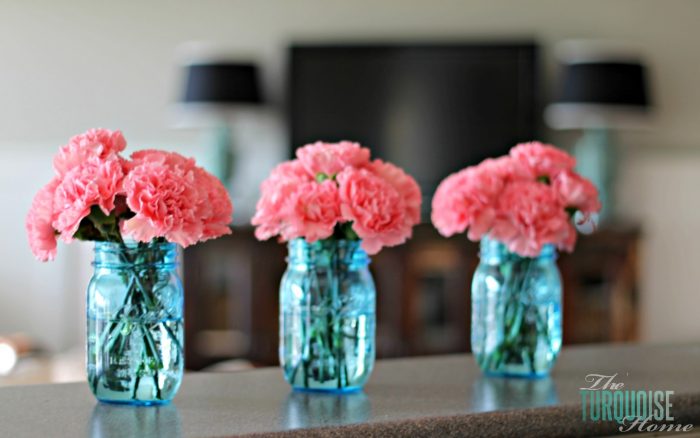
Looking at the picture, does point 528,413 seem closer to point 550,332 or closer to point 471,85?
point 550,332

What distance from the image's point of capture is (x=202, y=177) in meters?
1.16

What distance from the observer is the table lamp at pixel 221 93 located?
4.29 metres

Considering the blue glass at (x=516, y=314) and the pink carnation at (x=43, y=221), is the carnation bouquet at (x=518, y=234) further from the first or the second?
the pink carnation at (x=43, y=221)

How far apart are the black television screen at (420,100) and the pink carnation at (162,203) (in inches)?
135

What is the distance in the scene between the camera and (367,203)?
1.21 meters

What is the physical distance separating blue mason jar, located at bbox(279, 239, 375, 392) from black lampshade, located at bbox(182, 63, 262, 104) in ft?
10.1

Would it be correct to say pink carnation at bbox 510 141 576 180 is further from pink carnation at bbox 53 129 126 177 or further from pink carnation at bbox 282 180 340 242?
pink carnation at bbox 53 129 126 177

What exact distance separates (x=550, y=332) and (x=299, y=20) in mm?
3420

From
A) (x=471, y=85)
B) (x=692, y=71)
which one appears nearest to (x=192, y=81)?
(x=471, y=85)

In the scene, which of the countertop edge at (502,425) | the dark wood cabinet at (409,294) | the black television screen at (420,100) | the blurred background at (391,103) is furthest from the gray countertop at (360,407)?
the black television screen at (420,100)

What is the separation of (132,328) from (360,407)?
0.89 ft

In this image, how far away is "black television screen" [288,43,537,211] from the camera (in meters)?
4.56

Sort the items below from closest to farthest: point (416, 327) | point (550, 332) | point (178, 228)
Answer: point (178, 228) < point (550, 332) < point (416, 327)

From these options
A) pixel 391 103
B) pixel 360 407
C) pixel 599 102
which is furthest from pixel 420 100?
pixel 360 407
